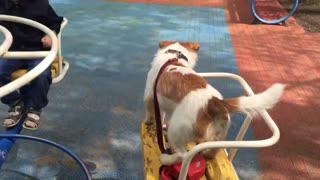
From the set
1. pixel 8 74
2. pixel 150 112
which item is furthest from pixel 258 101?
pixel 8 74

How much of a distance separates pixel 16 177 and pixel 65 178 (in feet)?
1.10

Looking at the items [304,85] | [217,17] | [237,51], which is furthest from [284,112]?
[217,17]

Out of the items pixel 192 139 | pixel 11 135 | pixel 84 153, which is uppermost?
pixel 192 139

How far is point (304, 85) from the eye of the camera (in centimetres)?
471

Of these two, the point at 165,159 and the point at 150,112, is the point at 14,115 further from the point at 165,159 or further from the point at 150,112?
the point at 165,159

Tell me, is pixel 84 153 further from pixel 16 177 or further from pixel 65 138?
pixel 16 177

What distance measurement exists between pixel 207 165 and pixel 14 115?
4.17ft

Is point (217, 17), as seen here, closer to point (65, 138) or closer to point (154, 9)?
point (154, 9)

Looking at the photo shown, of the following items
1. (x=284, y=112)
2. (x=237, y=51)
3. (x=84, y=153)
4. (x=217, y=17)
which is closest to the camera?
(x=84, y=153)

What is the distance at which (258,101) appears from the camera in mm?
1956

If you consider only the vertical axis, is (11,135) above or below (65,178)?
above

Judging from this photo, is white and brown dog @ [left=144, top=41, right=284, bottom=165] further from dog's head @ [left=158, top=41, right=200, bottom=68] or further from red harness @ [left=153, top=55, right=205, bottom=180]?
dog's head @ [left=158, top=41, right=200, bottom=68]

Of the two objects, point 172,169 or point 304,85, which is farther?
point 304,85

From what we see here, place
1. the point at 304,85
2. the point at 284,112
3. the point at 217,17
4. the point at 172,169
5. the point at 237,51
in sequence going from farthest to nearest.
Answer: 1. the point at 217,17
2. the point at 237,51
3. the point at 304,85
4. the point at 284,112
5. the point at 172,169
